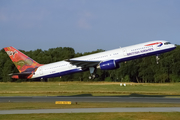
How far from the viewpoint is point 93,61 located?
146 ft

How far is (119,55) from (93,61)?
4.52 meters

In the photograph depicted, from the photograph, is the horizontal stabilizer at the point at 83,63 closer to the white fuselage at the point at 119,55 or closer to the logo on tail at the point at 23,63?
the white fuselage at the point at 119,55

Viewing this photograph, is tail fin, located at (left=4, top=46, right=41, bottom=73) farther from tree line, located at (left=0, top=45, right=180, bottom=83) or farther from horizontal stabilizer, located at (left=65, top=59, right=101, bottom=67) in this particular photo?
tree line, located at (left=0, top=45, right=180, bottom=83)

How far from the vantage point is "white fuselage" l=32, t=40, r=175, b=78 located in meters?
41.6

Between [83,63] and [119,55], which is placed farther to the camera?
[83,63]

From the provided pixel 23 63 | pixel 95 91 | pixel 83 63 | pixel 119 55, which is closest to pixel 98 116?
pixel 119 55

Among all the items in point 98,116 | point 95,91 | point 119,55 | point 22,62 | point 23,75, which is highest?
point 22,62

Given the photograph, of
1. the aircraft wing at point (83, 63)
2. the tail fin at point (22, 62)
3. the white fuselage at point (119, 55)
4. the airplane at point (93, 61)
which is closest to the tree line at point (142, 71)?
the tail fin at point (22, 62)

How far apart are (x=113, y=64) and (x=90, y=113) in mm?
20677

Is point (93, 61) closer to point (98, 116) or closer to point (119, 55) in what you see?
point (119, 55)

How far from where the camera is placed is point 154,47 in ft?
136

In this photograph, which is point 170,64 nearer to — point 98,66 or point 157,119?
point 98,66

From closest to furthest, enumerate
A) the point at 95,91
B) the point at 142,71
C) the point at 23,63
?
1. the point at 23,63
2. the point at 95,91
3. the point at 142,71

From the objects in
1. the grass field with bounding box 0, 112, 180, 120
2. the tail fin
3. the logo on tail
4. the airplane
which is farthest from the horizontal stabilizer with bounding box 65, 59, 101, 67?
the grass field with bounding box 0, 112, 180, 120
